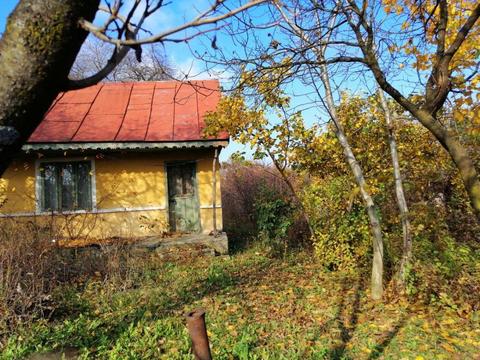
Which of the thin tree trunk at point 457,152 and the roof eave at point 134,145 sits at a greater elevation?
the roof eave at point 134,145

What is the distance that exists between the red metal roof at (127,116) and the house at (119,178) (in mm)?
30

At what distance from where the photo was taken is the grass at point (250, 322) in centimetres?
485

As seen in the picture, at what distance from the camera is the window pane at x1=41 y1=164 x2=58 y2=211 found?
10617 millimetres

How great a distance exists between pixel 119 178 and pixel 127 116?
204cm

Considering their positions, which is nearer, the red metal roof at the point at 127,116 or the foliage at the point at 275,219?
the foliage at the point at 275,219

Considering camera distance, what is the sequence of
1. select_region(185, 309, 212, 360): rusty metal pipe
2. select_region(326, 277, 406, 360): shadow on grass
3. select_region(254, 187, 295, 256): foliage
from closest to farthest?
select_region(185, 309, 212, 360): rusty metal pipe
select_region(326, 277, 406, 360): shadow on grass
select_region(254, 187, 295, 256): foliage

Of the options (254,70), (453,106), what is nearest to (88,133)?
(254,70)

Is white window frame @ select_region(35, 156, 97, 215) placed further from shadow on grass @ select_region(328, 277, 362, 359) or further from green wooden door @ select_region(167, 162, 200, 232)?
shadow on grass @ select_region(328, 277, 362, 359)

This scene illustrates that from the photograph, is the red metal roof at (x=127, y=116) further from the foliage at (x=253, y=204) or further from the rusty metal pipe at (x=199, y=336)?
the rusty metal pipe at (x=199, y=336)

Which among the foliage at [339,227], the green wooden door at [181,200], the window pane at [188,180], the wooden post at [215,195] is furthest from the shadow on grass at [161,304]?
the window pane at [188,180]

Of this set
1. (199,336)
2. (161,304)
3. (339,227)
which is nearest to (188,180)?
(339,227)

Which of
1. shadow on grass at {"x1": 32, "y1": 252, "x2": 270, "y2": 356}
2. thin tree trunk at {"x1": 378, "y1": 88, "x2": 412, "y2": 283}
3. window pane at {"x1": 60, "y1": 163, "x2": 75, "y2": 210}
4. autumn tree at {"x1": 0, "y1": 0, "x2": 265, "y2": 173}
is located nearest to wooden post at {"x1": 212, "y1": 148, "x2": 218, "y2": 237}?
shadow on grass at {"x1": 32, "y1": 252, "x2": 270, "y2": 356}

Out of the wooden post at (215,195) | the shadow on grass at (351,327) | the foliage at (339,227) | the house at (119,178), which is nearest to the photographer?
the shadow on grass at (351,327)

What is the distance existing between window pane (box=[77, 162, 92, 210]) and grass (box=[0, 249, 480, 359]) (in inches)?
146
